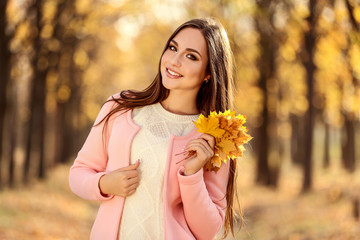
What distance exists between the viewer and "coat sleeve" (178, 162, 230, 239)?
3008mm

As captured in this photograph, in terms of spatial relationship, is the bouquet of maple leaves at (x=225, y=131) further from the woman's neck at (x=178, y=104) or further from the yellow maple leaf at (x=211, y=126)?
the woman's neck at (x=178, y=104)

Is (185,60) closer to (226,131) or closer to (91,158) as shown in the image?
(226,131)

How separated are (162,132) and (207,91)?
443 mm

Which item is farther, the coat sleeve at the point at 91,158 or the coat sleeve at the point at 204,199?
the coat sleeve at the point at 91,158

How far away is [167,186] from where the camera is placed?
3.11 metres

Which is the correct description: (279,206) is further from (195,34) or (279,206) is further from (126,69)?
(126,69)

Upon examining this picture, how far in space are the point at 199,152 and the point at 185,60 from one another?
62 centimetres

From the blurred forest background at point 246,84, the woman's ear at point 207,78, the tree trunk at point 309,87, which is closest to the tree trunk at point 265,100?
the blurred forest background at point 246,84

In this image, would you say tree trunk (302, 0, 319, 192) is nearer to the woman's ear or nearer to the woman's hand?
the woman's ear

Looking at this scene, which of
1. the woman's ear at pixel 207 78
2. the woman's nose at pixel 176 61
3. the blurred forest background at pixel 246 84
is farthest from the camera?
the blurred forest background at pixel 246 84

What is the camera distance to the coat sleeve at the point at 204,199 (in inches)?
118

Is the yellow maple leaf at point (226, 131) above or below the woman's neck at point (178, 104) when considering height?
below

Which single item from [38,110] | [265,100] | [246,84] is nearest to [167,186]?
[38,110]

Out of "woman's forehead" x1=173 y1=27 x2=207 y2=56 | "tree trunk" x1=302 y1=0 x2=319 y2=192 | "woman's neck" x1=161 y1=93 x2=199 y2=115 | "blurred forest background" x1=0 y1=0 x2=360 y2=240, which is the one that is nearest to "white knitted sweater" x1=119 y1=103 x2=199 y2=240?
"woman's neck" x1=161 y1=93 x2=199 y2=115
